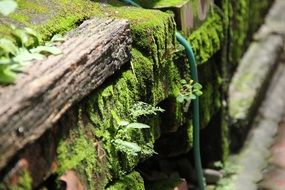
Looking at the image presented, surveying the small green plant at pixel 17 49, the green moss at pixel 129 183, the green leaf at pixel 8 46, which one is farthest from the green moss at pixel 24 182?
the green moss at pixel 129 183

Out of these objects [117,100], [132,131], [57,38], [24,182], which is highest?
[57,38]

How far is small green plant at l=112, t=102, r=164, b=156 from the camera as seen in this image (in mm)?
2207

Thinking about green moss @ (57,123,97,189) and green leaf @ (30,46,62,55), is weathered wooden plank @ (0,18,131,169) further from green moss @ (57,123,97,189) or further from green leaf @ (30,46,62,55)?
green moss @ (57,123,97,189)

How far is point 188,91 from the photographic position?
9.15 ft

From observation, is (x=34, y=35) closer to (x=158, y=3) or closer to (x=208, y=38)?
(x=158, y=3)

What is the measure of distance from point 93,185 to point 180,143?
1.11 meters

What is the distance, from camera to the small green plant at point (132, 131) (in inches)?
86.9

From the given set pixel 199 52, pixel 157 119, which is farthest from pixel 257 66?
pixel 157 119

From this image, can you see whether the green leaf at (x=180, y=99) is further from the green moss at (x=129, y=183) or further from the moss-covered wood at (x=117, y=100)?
the green moss at (x=129, y=183)

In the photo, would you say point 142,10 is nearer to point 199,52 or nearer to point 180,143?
point 199,52

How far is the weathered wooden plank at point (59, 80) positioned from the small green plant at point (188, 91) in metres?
0.53

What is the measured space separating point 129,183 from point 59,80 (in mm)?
663

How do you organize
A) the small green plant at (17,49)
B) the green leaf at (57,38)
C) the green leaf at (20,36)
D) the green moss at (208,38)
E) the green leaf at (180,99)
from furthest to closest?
1. the green moss at (208,38)
2. the green leaf at (180,99)
3. the green leaf at (57,38)
4. the green leaf at (20,36)
5. the small green plant at (17,49)

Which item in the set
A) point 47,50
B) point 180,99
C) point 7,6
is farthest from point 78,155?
point 180,99
